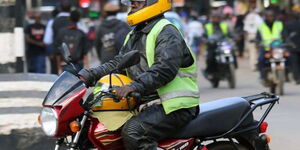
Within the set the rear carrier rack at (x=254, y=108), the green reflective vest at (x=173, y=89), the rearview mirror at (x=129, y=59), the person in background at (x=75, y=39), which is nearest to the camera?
the rearview mirror at (x=129, y=59)

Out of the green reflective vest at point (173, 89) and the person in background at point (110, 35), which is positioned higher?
the green reflective vest at point (173, 89)

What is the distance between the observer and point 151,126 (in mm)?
5234

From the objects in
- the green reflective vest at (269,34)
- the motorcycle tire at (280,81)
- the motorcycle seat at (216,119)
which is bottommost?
the motorcycle tire at (280,81)

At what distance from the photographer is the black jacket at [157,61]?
16.7 feet

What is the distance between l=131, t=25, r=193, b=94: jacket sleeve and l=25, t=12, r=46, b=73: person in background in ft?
36.2

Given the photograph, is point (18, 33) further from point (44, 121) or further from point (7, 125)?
point (44, 121)

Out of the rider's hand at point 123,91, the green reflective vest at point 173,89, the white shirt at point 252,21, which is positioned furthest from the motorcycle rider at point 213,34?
the rider's hand at point 123,91

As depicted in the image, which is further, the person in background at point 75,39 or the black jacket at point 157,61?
the person in background at point 75,39

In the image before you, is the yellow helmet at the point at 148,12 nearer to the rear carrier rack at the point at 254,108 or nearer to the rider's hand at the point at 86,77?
the rider's hand at the point at 86,77

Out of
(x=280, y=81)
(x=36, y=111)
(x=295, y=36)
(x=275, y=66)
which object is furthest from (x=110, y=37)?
(x=295, y=36)

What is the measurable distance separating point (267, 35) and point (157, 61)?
10.9 meters

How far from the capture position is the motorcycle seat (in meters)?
5.41

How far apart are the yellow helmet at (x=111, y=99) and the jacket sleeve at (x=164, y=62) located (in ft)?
0.53

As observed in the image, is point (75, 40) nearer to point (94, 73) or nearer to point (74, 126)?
point (94, 73)
